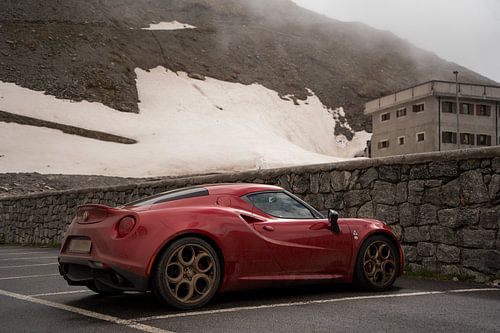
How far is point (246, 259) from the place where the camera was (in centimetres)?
561

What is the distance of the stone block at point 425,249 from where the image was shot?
8.08m

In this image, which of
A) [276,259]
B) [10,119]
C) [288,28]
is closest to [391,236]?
[276,259]

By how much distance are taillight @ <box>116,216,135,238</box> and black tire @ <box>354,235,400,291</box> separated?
2516 millimetres

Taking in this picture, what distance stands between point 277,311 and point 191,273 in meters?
0.85

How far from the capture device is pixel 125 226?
534cm

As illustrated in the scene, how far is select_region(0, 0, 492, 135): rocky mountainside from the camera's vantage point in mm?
59469

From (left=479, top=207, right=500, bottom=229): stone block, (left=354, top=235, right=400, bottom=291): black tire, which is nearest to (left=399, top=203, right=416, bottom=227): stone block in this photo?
(left=479, top=207, right=500, bottom=229): stone block

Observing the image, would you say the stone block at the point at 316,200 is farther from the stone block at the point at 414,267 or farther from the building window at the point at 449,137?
the building window at the point at 449,137

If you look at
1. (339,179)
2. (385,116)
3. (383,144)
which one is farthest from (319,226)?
(385,116)

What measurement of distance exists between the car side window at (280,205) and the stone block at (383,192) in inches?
110

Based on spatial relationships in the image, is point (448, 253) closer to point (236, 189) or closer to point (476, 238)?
point (476, 238)

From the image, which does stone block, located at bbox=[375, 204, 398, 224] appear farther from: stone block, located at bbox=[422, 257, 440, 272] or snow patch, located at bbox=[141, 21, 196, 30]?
snow patch, located at bbox=[141, 21, 196, 30]

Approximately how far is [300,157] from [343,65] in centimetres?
4642

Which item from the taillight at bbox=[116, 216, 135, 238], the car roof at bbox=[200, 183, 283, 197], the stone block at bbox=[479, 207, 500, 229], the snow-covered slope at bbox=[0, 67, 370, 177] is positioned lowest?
the taillight at bbox=[116, 216, 135, 238]
